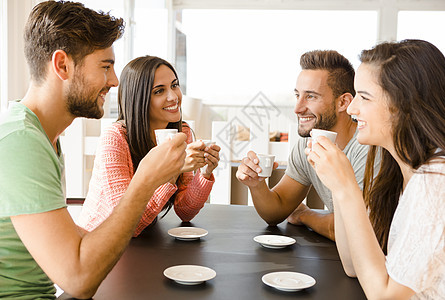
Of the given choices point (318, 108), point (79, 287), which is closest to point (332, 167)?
point (79, 287)

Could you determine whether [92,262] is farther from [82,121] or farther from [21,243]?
[82,121]

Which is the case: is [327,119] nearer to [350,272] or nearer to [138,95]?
[138,95]

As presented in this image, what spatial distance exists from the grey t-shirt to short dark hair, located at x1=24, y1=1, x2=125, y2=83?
1.25m

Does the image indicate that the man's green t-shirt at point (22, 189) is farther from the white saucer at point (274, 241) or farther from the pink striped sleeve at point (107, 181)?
the white saucer at point (274, 241)

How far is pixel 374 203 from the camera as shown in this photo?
1.50m

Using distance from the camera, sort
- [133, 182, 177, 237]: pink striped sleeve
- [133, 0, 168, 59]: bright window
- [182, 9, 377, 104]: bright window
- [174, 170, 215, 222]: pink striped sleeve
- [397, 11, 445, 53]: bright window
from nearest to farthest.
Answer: [133, 182, 177, 237]: pink striped sleeve, [174, 170, 215, 222]: pink striped sleeve, [133, 0, 168, 59]: bright window, [397, 11, 445, 53]: bright window, [182, 9, 377, 104]: bright window

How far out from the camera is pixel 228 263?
1362mm

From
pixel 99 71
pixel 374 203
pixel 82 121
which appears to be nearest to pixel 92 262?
pixel 99 71

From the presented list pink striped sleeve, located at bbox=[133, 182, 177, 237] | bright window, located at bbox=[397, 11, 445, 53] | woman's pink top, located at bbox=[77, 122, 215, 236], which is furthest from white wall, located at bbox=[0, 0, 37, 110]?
bright window, located at bbox=[397, 11, 445, 53]

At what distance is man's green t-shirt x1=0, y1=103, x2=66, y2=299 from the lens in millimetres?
1033

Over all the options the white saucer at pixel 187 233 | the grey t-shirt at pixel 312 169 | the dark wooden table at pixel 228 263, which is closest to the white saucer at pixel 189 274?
the dark wooden table at pixel 228 263

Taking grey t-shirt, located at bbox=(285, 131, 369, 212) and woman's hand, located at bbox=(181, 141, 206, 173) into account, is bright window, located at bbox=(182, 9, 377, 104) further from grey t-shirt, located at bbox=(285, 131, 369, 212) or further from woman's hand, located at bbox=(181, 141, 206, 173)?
woman's hand, located at bbox=(181, 141, 206, 173)

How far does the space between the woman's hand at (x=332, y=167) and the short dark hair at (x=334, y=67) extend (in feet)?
3.38

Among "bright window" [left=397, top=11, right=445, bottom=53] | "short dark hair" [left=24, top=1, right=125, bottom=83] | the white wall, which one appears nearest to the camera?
"short dark hair" [left=24, top=1, right=125, bottom=83]
